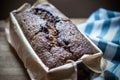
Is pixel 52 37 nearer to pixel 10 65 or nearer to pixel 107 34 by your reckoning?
pixel 10 65

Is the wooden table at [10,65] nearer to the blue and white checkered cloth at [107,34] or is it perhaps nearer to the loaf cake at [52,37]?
the loaf cake at [52,37]

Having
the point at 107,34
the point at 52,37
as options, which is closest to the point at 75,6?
the point at 107,34

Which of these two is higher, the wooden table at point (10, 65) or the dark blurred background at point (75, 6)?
the dark blurred background at point (75, 6)

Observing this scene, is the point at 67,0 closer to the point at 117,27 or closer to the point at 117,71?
the point at 117,27

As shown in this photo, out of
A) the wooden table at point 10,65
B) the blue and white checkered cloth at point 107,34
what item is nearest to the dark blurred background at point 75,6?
the blue and white checkered cloth at point 107,34

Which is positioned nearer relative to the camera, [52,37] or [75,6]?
[52,37]

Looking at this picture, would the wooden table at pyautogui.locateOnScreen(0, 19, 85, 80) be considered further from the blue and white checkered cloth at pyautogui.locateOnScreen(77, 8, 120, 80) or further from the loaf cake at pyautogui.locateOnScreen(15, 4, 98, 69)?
the blue and white checkered cloth at pyautogui.locateOnScreen(77, 8, 120, 80)
